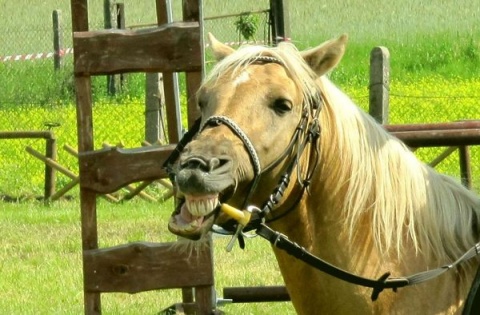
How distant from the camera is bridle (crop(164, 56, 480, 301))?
383 cm

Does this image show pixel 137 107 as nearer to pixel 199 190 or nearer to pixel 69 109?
pixel 69 109

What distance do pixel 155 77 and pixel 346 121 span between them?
8954 millimetres

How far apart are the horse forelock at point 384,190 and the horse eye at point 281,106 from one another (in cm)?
20

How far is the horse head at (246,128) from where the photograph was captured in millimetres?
3564

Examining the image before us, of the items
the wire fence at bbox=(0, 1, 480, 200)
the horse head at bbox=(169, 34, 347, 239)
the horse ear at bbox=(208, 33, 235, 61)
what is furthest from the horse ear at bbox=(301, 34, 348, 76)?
the wire fence at bbox=(0, 1, 480, 200)

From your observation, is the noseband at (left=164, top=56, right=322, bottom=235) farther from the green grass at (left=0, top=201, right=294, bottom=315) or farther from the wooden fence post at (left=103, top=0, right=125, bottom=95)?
the wooden fence post at (left=103, top=0, right=125, bottom=95)

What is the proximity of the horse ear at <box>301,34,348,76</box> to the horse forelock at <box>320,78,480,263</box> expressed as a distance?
8 centimetres

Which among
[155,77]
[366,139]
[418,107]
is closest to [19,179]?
[155,77]

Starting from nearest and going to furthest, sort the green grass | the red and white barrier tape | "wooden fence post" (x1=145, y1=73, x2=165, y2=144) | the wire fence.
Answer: the green grass, "wooden fence post" (x1=145, y1=73, x2=165, y2=144), the wire fence, the red and white barrier tape

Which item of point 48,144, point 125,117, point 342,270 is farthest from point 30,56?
point 342,270

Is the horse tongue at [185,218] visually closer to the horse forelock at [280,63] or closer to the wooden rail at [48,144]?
the horse forelock at [280,63]

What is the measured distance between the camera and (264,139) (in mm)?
3764

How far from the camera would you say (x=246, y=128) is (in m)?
3.71

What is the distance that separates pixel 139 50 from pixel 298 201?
1.98 metres
